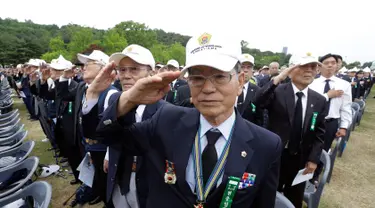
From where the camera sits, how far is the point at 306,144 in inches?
123

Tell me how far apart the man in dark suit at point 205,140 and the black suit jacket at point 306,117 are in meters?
1.74

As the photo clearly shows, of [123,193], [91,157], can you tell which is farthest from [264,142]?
[91,157]

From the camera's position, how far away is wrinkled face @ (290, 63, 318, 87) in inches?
114

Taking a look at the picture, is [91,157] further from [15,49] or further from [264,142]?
[15,49]

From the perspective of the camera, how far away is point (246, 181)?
1.39 m

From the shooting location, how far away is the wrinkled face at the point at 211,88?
4.43 ft

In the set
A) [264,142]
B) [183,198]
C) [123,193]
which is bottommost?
[123,193]

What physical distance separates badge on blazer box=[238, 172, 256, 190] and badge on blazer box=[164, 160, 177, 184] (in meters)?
0.41

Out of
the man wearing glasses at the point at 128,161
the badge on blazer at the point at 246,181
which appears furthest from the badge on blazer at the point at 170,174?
the man wearing glasses at the point at 128,161

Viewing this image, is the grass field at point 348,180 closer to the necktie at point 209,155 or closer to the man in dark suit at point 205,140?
the man in dark suit at point 205,140

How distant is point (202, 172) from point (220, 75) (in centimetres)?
61

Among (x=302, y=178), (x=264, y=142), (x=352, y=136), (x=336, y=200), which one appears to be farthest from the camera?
(x=352, y=136)

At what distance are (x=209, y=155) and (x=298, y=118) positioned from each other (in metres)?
2.18

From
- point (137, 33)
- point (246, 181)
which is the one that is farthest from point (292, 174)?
point (137, 33)
